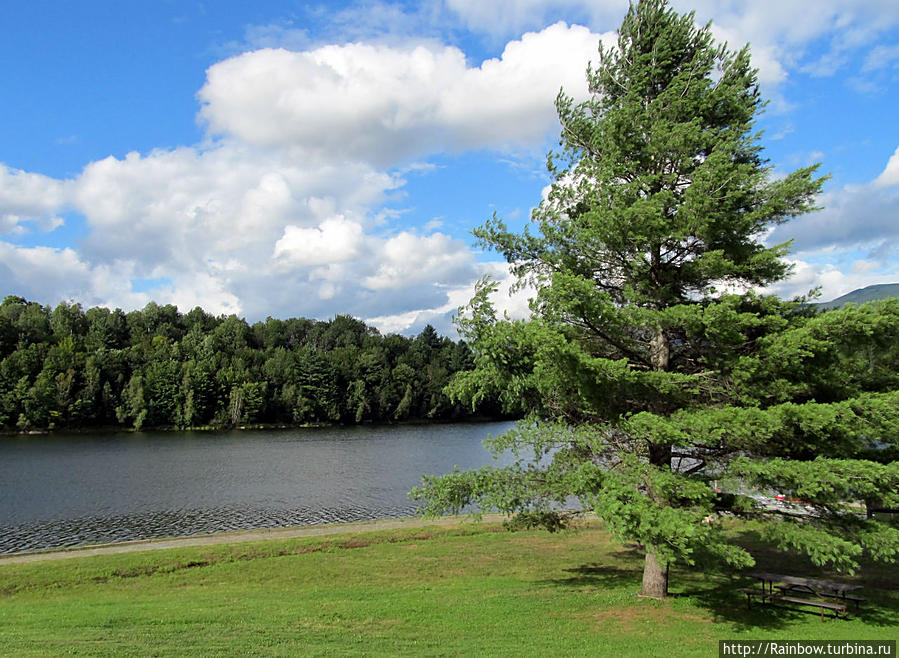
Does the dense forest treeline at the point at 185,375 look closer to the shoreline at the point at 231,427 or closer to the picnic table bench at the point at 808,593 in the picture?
the shoreline at the point at 231,427

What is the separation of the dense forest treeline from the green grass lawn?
54.8m

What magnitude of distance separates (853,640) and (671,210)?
7.72m

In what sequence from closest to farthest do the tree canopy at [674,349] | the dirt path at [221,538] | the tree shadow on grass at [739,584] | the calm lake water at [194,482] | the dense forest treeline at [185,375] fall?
the tree canopy at [674,349], the tree shadow on grass at [739,584], the dirt path at [221,538], the calm lake water at [194,482], the dense forest treeline at [185,375]

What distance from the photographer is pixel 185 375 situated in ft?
271

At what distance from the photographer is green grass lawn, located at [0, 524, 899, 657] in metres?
9.14

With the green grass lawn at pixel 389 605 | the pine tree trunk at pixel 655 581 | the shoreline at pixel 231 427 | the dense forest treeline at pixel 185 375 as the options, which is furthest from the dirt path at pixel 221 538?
the dense forest treeline at pixel 185 375

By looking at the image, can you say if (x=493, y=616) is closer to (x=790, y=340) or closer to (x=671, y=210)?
(x=790, y=340)

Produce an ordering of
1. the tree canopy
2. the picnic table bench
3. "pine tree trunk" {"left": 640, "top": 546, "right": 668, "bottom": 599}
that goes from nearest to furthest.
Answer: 1. the tree canopy
2. the picnic table bench
3. "pine tree trunk" {"left": 640, "top": 546, "right": 668, "bottom": 599}

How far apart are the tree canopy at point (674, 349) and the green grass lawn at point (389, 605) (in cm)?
156

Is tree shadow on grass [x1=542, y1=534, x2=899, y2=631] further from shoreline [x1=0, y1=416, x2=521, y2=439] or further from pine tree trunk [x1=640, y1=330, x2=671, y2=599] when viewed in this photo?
shoreline [x1=0, y1=416, x2=521, y2=439]

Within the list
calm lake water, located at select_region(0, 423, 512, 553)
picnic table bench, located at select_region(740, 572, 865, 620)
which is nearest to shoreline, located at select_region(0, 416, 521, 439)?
calm lake water, located at select_region(0, 423, 512, 553)

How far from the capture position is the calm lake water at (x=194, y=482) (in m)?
25.8

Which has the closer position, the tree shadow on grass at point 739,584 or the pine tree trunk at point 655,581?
the tree shadow on grass at point 739,584

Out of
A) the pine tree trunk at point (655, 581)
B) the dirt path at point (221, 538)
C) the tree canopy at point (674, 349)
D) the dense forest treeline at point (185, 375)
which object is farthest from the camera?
the dense forest treeline at point (185, 375)
